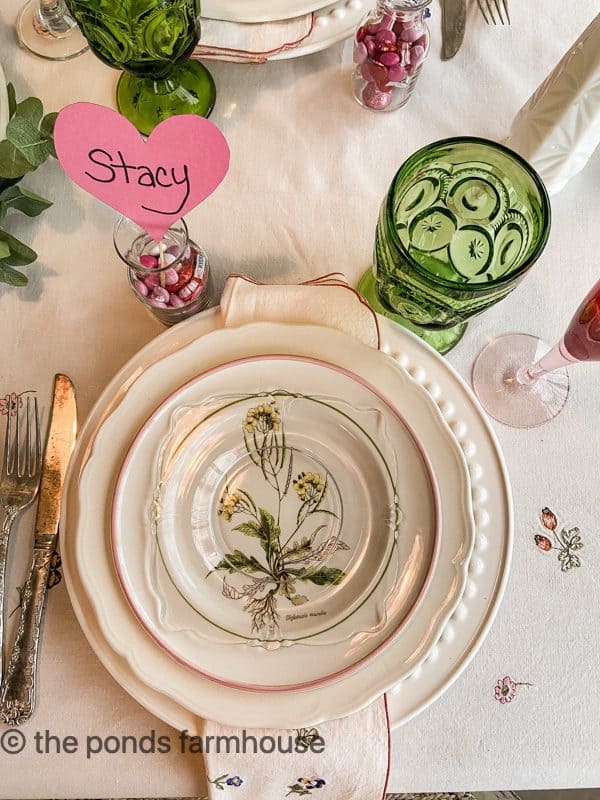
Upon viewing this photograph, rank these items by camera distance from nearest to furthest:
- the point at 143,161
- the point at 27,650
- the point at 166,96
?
1. the point at 143,161
2. the point at 27,650
3. the point at 166,96

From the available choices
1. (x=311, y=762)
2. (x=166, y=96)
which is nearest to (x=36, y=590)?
(x=311, y=762)

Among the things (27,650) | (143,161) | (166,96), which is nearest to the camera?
(143,161)

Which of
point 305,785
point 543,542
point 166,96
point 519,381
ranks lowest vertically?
point 305,785

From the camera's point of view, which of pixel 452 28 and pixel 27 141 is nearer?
pixel 27 141

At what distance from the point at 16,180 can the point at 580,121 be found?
0.54 metres

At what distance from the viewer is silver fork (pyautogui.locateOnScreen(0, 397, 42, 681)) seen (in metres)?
0.56

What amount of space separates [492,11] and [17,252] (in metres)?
0.58

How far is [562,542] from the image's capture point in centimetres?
60

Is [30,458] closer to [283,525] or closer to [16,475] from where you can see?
[16,475]

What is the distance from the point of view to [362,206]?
67 centimetres

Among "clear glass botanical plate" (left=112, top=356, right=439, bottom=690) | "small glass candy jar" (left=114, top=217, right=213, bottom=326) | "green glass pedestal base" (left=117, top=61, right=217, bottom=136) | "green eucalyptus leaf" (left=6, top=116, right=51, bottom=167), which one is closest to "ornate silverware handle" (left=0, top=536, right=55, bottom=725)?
"clear glass botanical plate" (left=112, top=356, right=439, bottom=690)

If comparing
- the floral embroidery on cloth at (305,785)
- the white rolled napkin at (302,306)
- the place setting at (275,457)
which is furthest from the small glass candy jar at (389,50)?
the floral embroidery on cloth at (305,785)

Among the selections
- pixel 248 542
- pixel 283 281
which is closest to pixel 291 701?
pixel 248 542

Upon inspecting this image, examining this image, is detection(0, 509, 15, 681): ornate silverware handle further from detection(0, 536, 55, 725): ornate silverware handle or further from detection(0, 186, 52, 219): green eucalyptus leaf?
detection(0, 186, 52, 219): green eucalyptus leaf
